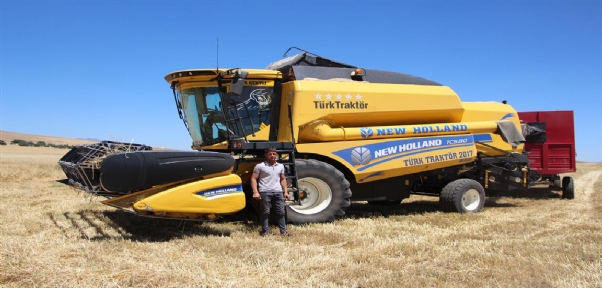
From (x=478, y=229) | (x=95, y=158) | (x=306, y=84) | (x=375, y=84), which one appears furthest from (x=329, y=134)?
(x=95, y=158)

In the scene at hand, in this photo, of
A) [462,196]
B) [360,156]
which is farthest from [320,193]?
[462,196]

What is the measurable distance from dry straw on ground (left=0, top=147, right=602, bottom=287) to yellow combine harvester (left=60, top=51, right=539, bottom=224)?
50 centimetres

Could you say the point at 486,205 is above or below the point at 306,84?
below

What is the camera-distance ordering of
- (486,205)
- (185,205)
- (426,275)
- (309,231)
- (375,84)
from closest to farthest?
(426,275), (185,205), (309,231), (375,84), (486,205)

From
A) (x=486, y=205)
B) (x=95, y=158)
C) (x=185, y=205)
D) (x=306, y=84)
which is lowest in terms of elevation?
(x=486, y=205)

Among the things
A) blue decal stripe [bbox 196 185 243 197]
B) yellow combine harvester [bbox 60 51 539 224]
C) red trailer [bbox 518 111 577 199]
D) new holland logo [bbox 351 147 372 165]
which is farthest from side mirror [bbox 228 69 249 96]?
red trailer [bbox 518 111 577 199]

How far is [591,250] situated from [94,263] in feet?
17.1

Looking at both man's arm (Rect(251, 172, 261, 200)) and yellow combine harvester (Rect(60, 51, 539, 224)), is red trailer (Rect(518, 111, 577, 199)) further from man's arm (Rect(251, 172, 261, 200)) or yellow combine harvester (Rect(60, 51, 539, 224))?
man's arm (Rect(251, 172, 261, 200))

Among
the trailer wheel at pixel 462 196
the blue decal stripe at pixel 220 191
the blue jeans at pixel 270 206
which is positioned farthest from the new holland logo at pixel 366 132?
the blue decal stripe at pixel 220 191

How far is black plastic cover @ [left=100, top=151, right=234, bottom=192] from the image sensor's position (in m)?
5.47

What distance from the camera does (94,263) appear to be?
441 centimetres

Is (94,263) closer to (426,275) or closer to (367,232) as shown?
(426,275)

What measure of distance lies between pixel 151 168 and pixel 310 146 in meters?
2.60

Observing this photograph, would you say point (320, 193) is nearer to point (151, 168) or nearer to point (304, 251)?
point (304, 251)
